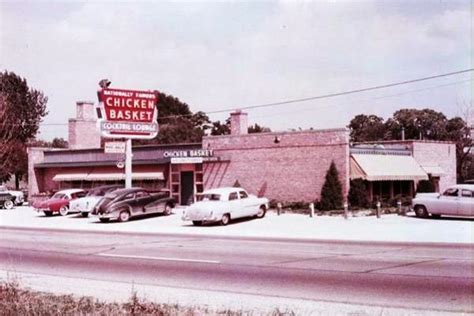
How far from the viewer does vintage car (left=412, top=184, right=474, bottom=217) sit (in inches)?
1113

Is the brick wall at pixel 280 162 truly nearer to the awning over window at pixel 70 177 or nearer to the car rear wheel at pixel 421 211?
the car rear wheel at pixel 421 211

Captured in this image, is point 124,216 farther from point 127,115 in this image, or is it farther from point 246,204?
point 127,115

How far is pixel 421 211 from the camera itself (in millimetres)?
30344

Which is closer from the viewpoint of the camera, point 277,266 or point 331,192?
point 277,266

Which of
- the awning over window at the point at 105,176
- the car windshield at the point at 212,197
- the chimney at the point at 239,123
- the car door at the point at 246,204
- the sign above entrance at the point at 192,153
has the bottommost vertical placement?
the car door at the point at 246,204

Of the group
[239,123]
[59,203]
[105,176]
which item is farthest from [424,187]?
[105,176]

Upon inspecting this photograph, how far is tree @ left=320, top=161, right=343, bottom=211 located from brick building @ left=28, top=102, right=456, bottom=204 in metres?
0.39

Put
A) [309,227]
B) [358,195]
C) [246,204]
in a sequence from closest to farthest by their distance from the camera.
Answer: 1. [309,227]
2. [246,204]
3. [358,195]

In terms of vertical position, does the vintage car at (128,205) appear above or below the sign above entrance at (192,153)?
below

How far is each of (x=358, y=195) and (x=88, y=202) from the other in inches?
590

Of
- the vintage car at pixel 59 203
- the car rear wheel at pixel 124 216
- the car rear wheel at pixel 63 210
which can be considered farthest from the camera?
the car rear wheel at pixel 63 210

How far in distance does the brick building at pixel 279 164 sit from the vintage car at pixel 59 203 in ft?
17.8

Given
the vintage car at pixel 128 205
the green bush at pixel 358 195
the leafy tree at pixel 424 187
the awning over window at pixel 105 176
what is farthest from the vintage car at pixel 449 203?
the awning over window at pixel 105 176

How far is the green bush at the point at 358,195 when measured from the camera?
3447 centimetres
